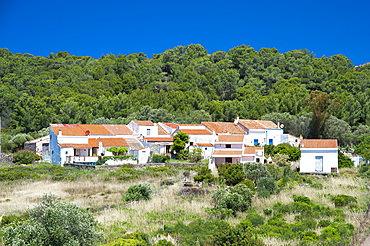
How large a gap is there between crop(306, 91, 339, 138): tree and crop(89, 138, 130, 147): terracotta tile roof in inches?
988

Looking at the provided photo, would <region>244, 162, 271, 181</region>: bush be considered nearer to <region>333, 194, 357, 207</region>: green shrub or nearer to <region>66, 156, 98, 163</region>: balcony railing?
<region>333, 194, 357, 207</region>: green shrub

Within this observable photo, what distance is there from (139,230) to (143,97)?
45564 millimetres

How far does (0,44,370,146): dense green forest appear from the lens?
46.8 m

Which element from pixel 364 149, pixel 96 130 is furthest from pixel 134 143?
pixel 364 149

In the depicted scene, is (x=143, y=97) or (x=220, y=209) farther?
(x=143, y=97)

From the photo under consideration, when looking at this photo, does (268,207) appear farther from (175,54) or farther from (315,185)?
(175,54)

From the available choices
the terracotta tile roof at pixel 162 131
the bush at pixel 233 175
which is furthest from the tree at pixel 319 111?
the bush at pixel 233 175

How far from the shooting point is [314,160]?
2861cm

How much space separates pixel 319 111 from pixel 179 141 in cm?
2126

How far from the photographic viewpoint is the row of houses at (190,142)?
28.6m


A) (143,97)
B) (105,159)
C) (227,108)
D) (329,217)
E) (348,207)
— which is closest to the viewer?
(329,217)

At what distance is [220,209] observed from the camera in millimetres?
15844

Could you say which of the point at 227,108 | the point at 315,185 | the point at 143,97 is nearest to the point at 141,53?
the point at 143,97

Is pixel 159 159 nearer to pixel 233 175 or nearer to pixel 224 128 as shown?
pixel 224 128
